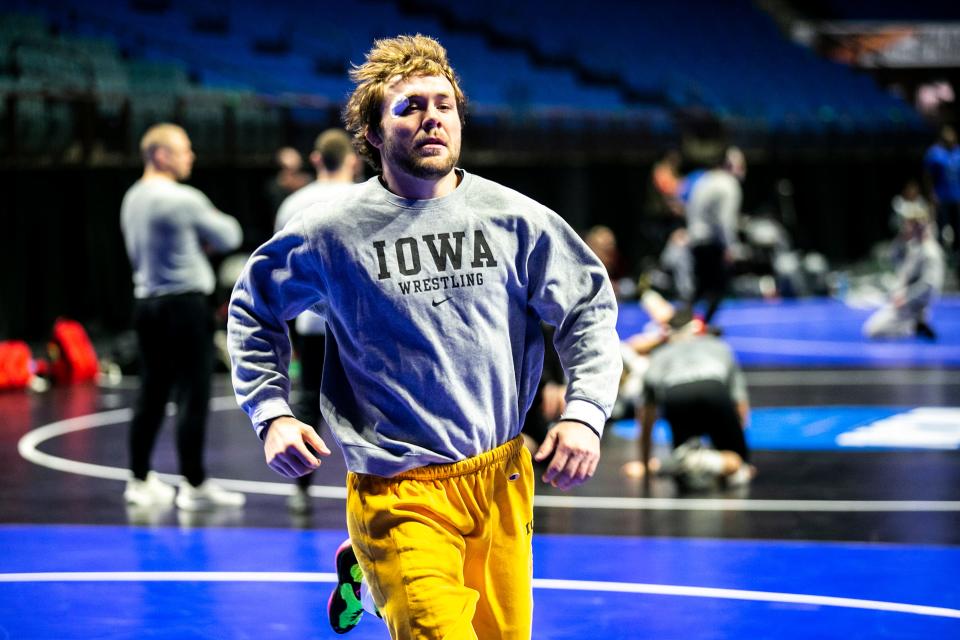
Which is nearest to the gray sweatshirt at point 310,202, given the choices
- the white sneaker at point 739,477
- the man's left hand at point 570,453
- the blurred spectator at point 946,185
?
the white sneaker at point 739,477

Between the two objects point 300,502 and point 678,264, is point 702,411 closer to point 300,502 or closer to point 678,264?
point 300,502

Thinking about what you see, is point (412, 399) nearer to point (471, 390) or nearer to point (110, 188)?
point (471, 390)

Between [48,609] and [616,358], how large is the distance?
2844 mm

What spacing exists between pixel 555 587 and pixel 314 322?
1.86 metres

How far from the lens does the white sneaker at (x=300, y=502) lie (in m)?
6.85

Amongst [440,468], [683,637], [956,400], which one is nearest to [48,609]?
[683,637]

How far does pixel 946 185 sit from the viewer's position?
1633 centimetres

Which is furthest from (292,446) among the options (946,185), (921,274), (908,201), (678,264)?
(908,201)

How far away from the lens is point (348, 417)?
3.13 m

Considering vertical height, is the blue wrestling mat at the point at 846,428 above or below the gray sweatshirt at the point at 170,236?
below

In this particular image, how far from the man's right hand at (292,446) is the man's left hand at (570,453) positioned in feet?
1.50

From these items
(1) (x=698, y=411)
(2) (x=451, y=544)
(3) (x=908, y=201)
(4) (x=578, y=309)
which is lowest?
(1) (x=698, y=411)

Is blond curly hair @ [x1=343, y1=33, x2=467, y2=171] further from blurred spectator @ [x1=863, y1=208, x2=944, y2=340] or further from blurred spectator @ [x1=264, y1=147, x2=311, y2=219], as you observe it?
blurred spectator @ [x1=863, y1=208, x2=944, y2=340]

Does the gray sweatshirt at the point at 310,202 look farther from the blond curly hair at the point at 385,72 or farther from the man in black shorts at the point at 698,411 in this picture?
the blond curly hair at the point at 385,72
